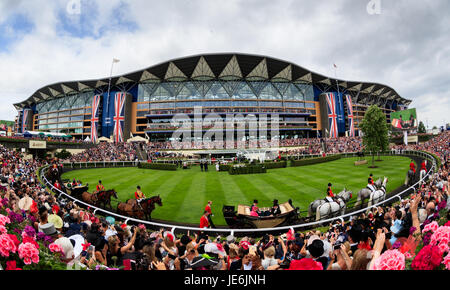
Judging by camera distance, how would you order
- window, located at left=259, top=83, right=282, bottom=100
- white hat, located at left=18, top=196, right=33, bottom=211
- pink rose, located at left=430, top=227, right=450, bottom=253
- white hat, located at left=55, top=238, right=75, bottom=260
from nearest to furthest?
pink rose, located at left=430, top=227, right=450, bottom=253 < white hat, located at left=55, top=238, right=75, bottom=260 < white hat, located at left=18, top=196, right=33, bottom=211 < window, located at left=259, top=83, right=282, bottom=100

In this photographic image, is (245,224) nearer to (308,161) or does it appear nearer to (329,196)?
(329,196)

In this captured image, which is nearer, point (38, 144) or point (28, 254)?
point (28, 254)

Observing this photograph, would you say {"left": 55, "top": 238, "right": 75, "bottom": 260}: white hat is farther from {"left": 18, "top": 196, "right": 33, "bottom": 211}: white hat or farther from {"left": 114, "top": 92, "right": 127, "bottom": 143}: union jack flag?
{"left": 114, "top": 92, "right": 127, "bottom": 143}: union jack flag

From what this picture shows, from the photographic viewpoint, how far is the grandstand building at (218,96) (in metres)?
69.4

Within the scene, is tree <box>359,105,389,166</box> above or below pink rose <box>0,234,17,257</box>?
above

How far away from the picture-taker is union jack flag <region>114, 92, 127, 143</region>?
70.9m

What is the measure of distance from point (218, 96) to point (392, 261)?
72.2m

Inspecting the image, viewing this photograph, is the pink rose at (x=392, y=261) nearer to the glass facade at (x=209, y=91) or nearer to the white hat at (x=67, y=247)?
the white hat at (x=67, y=247)

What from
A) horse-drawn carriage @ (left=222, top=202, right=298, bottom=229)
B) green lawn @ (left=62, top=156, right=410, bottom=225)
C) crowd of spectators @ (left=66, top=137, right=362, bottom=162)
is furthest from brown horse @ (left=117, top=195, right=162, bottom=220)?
crowd of spectators @ (left=66, top=137, right=362, bottom=162)

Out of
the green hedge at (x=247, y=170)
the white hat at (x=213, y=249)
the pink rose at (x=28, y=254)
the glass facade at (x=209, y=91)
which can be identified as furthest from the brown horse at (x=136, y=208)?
the glass facade at (x=209, y=91)

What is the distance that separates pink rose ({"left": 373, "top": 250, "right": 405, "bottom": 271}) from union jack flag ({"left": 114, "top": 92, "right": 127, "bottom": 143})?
77.8 metres

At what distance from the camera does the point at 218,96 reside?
7219cm

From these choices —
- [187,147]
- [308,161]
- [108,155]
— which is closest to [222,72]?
[187,147]
